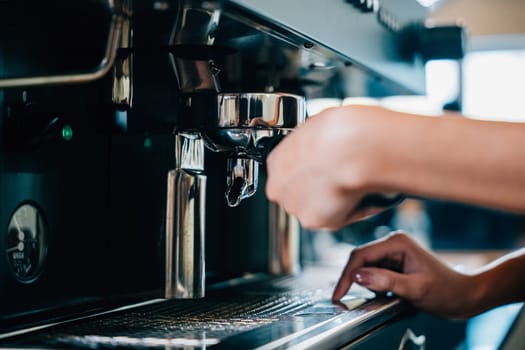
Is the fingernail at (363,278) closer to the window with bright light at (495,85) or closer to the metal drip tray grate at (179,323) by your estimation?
the metal drip tray grate at (179,323)

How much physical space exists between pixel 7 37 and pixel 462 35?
0.72m

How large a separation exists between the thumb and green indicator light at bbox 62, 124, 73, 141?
0.36 m

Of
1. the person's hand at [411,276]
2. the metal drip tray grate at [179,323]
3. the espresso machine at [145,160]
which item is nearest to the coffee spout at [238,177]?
the espresso machine at [145,160]

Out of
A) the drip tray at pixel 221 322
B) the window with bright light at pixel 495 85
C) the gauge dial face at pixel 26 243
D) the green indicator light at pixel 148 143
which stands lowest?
the drip tray at pixel 221 322

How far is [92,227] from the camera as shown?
794mm

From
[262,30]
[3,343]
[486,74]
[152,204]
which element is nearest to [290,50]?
[262,30]

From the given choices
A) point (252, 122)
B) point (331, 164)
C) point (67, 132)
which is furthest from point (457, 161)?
point (67, 132)

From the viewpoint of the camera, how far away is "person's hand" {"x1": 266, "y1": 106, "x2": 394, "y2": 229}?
1.72ft

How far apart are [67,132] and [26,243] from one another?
4.4 inches

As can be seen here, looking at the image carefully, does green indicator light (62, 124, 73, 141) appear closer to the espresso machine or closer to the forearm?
the espresso machine

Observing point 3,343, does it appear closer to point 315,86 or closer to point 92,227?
point 92,227

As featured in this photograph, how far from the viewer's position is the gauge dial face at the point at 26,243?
685 millimetres

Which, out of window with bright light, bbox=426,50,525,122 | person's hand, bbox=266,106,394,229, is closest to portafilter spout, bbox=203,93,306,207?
person's hand, bbox=266,106,394,229

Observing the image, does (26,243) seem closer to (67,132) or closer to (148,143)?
(67,132)
